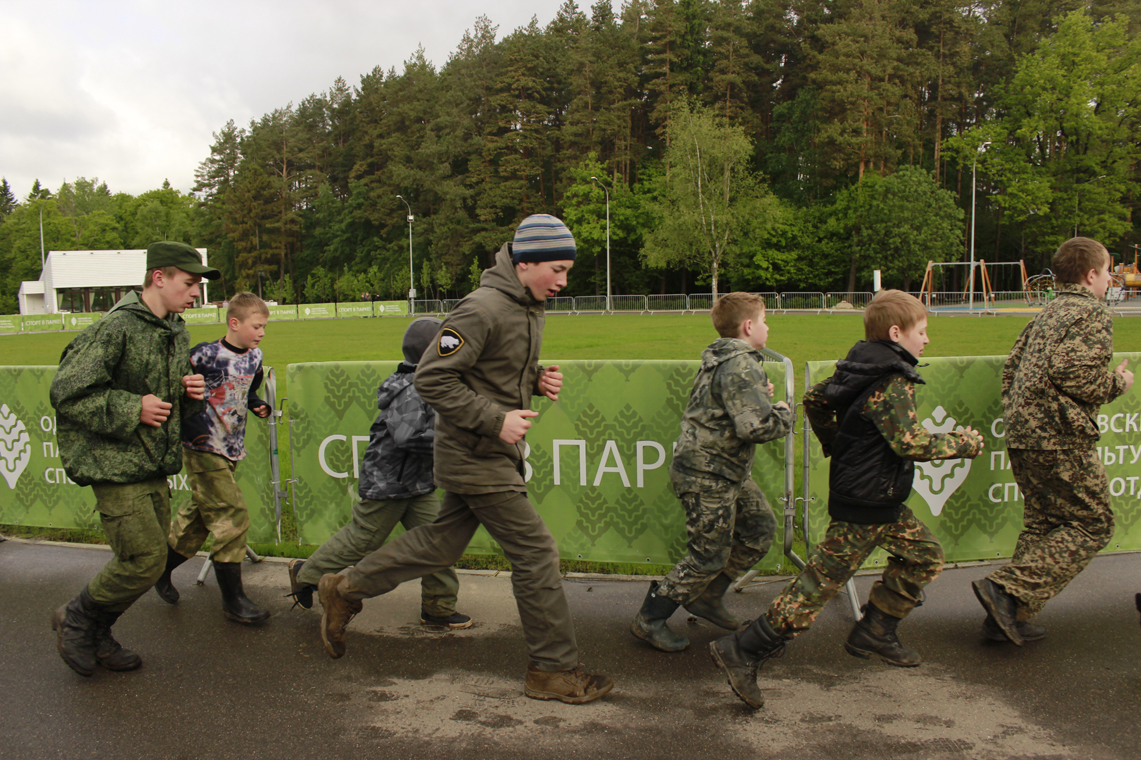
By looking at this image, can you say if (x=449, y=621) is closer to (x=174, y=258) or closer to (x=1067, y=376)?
(x=174, y=258)

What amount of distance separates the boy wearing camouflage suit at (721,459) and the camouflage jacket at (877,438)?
28cm

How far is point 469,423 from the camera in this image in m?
3.04

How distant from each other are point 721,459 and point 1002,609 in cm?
152

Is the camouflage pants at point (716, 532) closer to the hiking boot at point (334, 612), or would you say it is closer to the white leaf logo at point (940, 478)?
the white leaf logo at point (940, 478)

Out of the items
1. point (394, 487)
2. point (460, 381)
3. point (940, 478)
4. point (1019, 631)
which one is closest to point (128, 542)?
point (394, 487)

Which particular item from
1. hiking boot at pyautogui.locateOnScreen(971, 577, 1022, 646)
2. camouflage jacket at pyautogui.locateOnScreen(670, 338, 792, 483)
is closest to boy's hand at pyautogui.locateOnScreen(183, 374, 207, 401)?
camouflage jacket at pyautogui.locateOnScreen(670, 338, 792, 483)

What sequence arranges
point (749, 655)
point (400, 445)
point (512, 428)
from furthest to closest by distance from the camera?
point (400, 445) < point (749, 655) < point (512, 428)

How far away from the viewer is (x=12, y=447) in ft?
19.2

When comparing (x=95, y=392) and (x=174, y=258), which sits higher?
(x=174, y=258)

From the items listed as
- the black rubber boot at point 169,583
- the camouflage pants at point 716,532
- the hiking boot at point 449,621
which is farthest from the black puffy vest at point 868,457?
the black rubber boot at point 169,583

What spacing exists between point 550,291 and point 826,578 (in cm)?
168

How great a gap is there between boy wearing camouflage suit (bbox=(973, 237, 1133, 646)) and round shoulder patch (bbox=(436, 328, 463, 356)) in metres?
2.73

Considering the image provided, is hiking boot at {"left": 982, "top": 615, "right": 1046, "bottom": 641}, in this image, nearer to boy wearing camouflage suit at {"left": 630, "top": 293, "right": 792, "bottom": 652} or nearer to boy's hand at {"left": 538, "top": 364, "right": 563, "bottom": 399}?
boy wearing camouflage suit at {"left": 630, "top": 293, "right": 792, "bottom": 652}

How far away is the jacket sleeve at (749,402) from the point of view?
3406 millimetres
